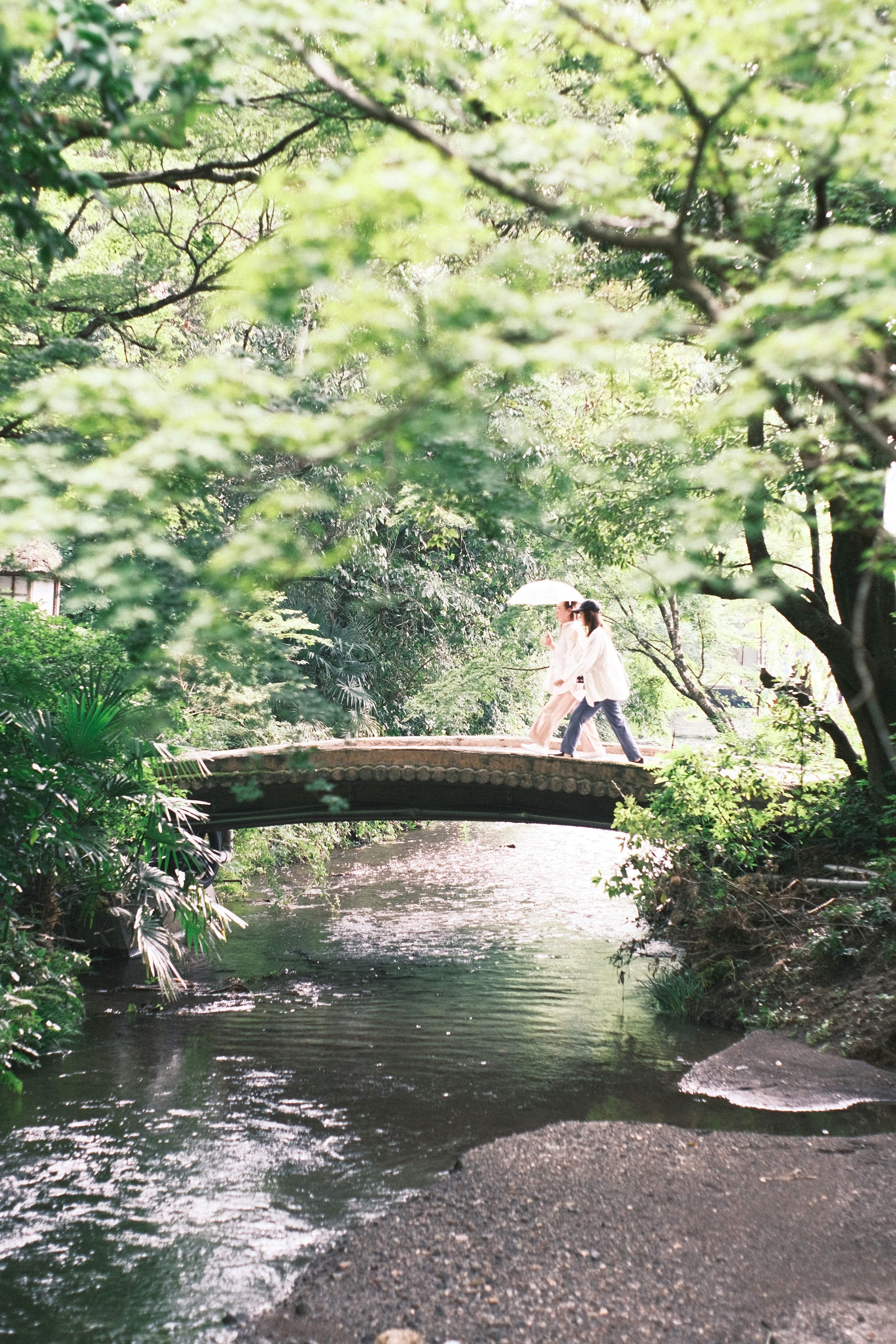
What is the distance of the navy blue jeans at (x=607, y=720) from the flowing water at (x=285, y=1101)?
2392mm

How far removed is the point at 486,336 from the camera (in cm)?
354

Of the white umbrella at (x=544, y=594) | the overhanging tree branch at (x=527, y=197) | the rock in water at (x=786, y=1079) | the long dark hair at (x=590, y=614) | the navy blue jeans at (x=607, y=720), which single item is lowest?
the rock in water at (x=786, y=1079)

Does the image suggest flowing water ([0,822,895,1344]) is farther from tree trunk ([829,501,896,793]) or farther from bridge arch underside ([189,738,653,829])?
tree trunk ([829,501,896,793])

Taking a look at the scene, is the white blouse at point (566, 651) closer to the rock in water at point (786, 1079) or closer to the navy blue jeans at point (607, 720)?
the navy blue jeans at point (607, 720)

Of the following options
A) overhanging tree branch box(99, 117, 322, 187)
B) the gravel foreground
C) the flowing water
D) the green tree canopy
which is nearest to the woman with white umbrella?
the flowing water

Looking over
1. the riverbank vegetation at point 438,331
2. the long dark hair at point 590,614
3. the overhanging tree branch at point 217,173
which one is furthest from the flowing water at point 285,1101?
the overhanging tree branch at point 217,173

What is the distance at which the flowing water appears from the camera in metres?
4.71

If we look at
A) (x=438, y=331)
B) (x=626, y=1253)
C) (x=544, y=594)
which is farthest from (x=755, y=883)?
(x=438, y=331)

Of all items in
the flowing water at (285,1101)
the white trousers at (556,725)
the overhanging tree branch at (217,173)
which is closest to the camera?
the flowing water at (285,1101)

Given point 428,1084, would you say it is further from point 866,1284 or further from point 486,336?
point 486,336

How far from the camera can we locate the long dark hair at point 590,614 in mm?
9367

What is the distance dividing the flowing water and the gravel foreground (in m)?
0.46

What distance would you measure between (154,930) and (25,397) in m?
6.18

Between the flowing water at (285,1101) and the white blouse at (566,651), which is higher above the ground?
the white blouse at (566,651)
